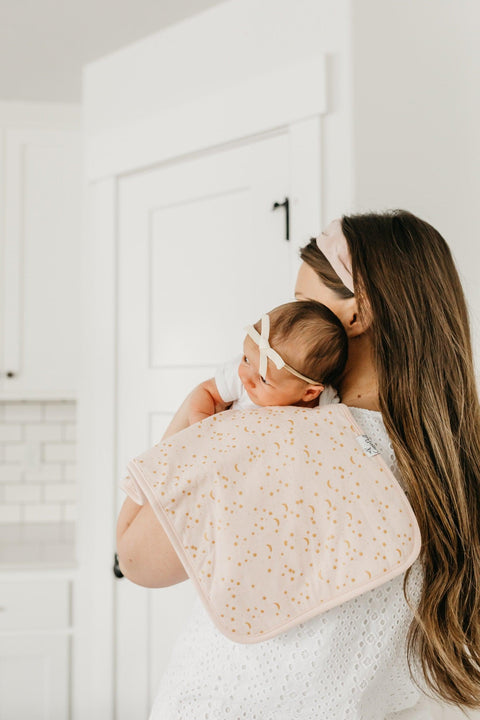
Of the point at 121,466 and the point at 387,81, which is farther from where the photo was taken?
the point at 121,466

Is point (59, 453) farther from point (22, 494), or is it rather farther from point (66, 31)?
point (66, 31)

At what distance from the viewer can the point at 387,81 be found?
173 cm

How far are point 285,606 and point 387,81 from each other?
137 cm

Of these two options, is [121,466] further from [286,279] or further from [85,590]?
[286,279]

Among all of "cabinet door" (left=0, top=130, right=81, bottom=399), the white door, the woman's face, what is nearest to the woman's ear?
the woman's face

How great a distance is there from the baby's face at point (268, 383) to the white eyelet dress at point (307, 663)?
9 cm

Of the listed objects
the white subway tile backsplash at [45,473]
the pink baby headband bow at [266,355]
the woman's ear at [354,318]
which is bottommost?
the white subway tile backsplash at [45,473]

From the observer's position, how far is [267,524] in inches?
31.0

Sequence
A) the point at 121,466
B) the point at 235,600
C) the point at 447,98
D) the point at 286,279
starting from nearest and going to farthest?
the point at 235,600 < the point at 447,98 < the point at 286,279 < the point at 121,466

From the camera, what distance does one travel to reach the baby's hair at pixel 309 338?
900 millimetres

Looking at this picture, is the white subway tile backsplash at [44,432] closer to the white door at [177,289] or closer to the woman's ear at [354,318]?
the white door at [177,289]

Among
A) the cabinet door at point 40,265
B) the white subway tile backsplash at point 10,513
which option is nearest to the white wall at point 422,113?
the cabinet door at point 40,265

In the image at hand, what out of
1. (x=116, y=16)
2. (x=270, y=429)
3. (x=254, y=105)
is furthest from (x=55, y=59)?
(x=270, y=429)

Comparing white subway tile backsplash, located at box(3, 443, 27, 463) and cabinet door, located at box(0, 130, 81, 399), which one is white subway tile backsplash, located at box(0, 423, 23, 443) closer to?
white subway tile backsplash, located at box(3, 443, 27, 463)
